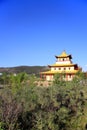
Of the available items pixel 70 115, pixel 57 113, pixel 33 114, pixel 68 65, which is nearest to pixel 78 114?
pixel 70 115

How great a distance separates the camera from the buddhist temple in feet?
127

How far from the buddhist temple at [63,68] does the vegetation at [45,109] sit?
21412mm

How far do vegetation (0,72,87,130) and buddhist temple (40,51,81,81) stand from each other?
21412 millimetres

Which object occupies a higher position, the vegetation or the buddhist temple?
the buddhist temple

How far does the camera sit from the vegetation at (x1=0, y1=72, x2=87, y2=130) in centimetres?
1274

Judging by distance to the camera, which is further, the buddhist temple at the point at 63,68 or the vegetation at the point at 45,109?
the buddhist temple at the point at 63,68

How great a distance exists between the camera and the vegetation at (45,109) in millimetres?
12742

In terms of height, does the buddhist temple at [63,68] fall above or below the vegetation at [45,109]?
above

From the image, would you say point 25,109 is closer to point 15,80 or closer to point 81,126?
point 81,126

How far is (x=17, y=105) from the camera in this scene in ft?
42.7

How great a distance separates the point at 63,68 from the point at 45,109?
1012 inches

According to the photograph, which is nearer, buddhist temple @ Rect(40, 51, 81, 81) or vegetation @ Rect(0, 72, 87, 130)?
vegetation @ Rect(0, 72, 87, 130)

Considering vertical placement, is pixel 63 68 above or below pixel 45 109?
above

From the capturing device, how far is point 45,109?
1429cm
